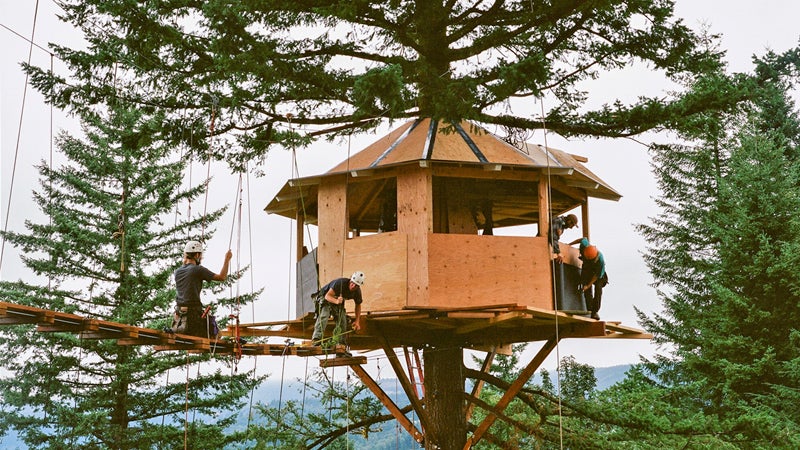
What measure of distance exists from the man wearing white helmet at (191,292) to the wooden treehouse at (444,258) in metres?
1.92

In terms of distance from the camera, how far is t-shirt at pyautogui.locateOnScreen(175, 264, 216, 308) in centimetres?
939

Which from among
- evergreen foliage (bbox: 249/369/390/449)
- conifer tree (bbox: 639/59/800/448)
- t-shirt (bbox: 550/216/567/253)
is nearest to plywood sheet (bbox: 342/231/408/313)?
t-shirt (bbox: 550/216/567/253)

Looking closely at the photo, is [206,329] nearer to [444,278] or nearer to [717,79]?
[444,278]

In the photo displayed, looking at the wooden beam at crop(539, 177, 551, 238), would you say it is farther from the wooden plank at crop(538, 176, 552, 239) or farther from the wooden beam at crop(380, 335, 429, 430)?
the wooden beam at crop(380, 335, 429, 430)

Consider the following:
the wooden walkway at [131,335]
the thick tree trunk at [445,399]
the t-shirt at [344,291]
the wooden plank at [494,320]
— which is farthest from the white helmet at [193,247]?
the thick tree trunk at [445,399]

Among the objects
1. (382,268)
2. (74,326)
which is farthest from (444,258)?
(74,326)

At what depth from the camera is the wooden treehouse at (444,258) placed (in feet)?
38.0

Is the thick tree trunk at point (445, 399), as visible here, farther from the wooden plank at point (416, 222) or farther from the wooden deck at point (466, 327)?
the wooden plank at point (416, 222)

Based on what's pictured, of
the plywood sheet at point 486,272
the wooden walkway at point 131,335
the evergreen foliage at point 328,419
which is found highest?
the plywood sheet at point 486,272

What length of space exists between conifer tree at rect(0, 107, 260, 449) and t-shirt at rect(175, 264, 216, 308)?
10180 millimetres

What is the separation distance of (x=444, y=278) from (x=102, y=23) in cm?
599

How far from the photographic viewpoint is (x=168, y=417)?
71.1ft

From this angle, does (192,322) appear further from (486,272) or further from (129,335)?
(486,272)

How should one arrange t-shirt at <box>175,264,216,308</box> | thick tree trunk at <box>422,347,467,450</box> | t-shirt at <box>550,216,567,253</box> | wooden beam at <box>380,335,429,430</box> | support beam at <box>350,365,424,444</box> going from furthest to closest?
support beam at <box>350,365,424,444</box> → thick tree trunk at <box>422,347,467,450</box> → wooden beam at <box>380,335,429,430</box> → t-shirt at <box>550,216,567,253</box> → t-shirt at <box>175,264,216,308</box>
